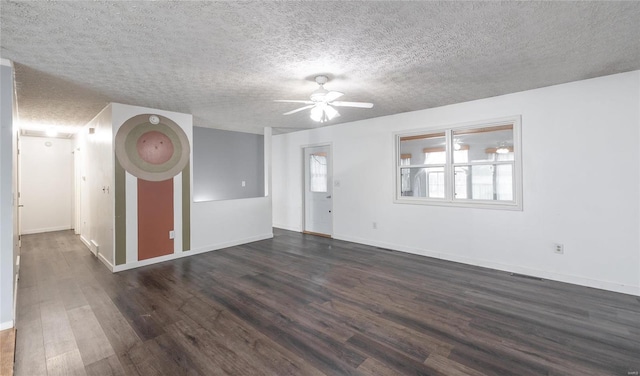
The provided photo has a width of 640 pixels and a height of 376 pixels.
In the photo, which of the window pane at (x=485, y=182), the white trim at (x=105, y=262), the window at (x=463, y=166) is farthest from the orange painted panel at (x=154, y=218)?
the window pane at (x=485, y=182)

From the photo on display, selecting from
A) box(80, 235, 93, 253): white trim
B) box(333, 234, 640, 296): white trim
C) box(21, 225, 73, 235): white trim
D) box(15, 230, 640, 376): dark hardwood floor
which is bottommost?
box(15, 230, 640, 376): dark hardwood floor

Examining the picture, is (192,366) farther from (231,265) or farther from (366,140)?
(366,140)

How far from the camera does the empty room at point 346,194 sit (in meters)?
2.01

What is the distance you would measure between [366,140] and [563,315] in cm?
372

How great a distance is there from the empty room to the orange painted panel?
32mm

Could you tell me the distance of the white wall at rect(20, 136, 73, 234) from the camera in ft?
20.6

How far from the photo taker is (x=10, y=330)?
2412 mm

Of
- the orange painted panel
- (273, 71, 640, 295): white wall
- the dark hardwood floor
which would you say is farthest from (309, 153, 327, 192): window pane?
the orange painted panel

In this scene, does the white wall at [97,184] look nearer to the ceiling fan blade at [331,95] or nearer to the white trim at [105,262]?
the white trim at [105,262]

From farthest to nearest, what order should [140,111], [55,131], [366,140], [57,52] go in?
[55,131]
[366,140]
[140,111]
[57,52]

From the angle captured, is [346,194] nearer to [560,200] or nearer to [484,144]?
[484,144]

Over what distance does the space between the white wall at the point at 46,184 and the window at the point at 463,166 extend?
308 inches

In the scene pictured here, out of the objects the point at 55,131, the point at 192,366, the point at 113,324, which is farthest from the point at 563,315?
the point at 55,131

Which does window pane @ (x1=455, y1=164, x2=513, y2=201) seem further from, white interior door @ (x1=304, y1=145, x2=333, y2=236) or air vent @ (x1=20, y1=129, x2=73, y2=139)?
air vent @ (x1=20, y1=129, x2=73, y2=139)
